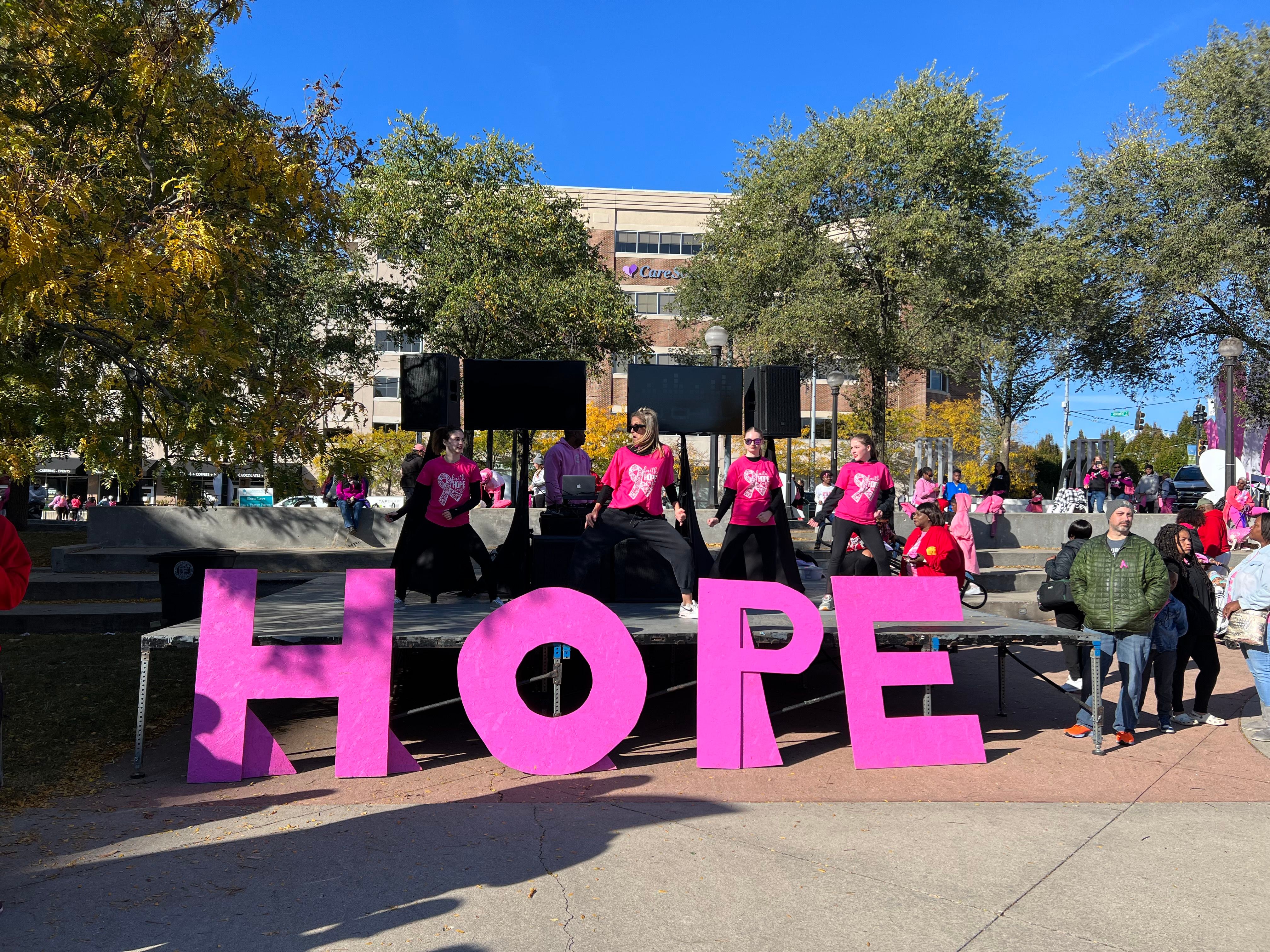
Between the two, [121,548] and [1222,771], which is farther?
[121,548]

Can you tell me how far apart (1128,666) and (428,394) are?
21.7 feet

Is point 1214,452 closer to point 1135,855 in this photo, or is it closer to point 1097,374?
point 1097,374

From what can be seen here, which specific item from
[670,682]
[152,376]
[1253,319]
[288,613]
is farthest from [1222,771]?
[1253,319]

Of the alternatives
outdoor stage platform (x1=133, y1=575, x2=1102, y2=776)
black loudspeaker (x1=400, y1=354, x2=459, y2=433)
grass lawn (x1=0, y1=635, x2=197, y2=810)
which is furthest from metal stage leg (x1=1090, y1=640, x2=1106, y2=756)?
grass lawn (x1=0, y1=635, x2=197, y2=810)

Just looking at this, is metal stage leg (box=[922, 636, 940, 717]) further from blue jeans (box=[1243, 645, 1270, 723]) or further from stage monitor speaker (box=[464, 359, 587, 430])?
stage monitor speaker (box=[464, 359, 587, 430])

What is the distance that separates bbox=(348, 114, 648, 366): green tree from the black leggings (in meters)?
21.1

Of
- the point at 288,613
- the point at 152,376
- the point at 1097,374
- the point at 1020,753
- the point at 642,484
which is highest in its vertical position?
the point at 1097,374

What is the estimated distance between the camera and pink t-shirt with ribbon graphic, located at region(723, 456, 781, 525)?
898cm

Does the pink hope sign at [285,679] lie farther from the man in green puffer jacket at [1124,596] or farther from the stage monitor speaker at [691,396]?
the man in green puffer jacket at [1124,596]

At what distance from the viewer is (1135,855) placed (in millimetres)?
5102

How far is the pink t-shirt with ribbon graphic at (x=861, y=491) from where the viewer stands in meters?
9.29

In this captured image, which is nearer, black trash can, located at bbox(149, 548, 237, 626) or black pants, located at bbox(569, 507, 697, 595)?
black pants, located at bbox(569, 507, 697, 595)

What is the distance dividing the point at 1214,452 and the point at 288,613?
23.9m

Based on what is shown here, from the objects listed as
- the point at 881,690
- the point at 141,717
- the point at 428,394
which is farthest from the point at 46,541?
the point at 881,690
